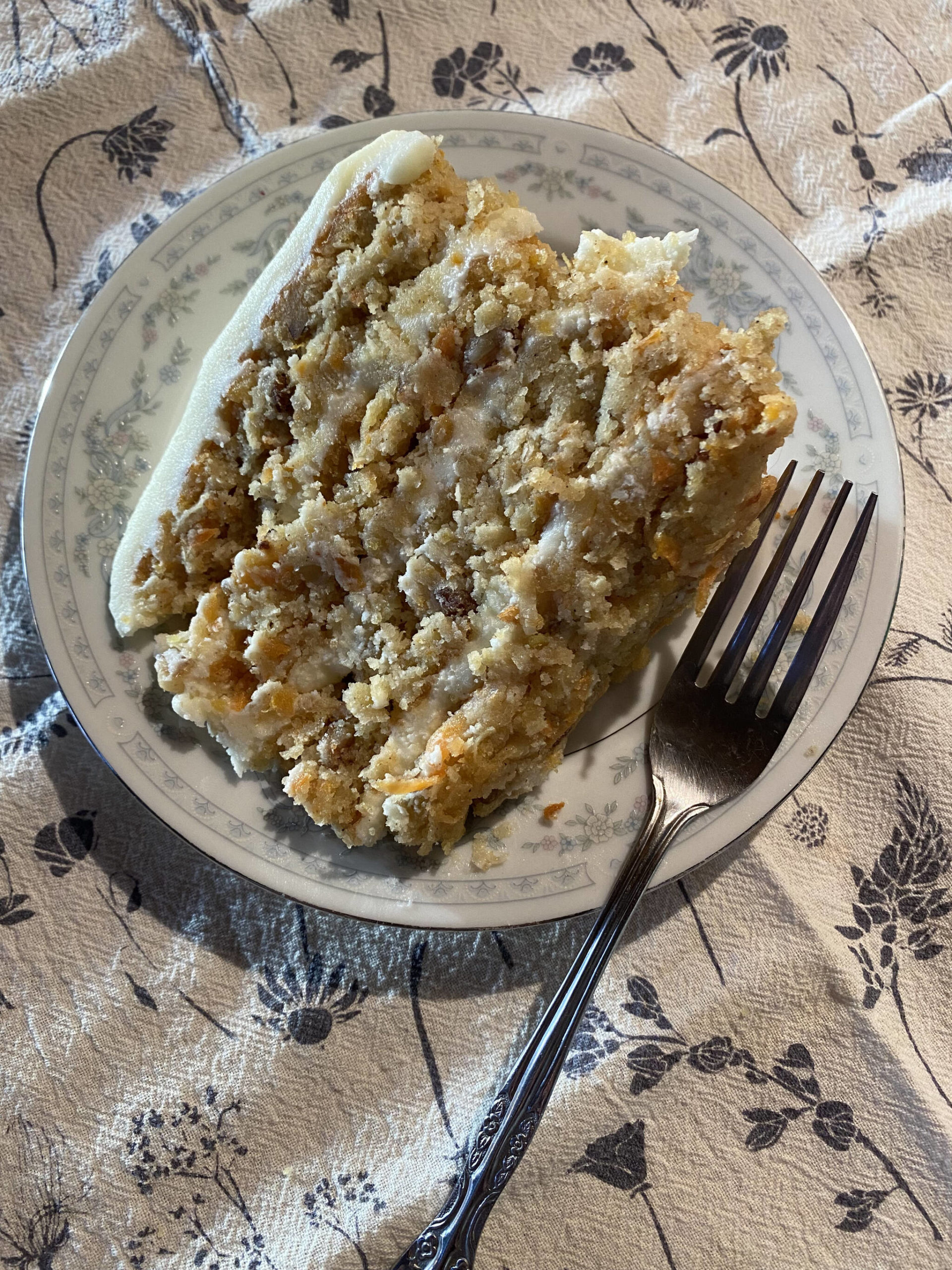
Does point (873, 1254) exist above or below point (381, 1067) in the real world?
below

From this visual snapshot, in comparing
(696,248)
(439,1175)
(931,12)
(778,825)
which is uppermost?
(931,12)

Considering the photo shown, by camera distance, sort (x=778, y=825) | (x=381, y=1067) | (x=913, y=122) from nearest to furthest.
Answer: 1. (x=381, y=1067)
2. (x=778, y=825)
3. (x=913, y=122)

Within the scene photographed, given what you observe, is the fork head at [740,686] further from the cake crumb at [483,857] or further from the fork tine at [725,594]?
the cake crumb at [483,857]

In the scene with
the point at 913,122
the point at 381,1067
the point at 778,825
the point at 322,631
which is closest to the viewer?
the point at 322,631

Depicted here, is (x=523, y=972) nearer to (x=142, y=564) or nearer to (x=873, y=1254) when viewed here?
(x=873, y=1254)

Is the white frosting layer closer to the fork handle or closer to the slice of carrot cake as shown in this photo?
the slice of carrot cake

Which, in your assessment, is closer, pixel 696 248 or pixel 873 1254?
pixel 873 1254

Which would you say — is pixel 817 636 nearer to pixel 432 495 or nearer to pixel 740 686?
pixel 740 686

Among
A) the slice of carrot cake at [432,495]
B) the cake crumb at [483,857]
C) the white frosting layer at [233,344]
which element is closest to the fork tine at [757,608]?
the slice of carrot cake at [432,495]

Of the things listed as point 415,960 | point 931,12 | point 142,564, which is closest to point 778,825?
point 415,960
